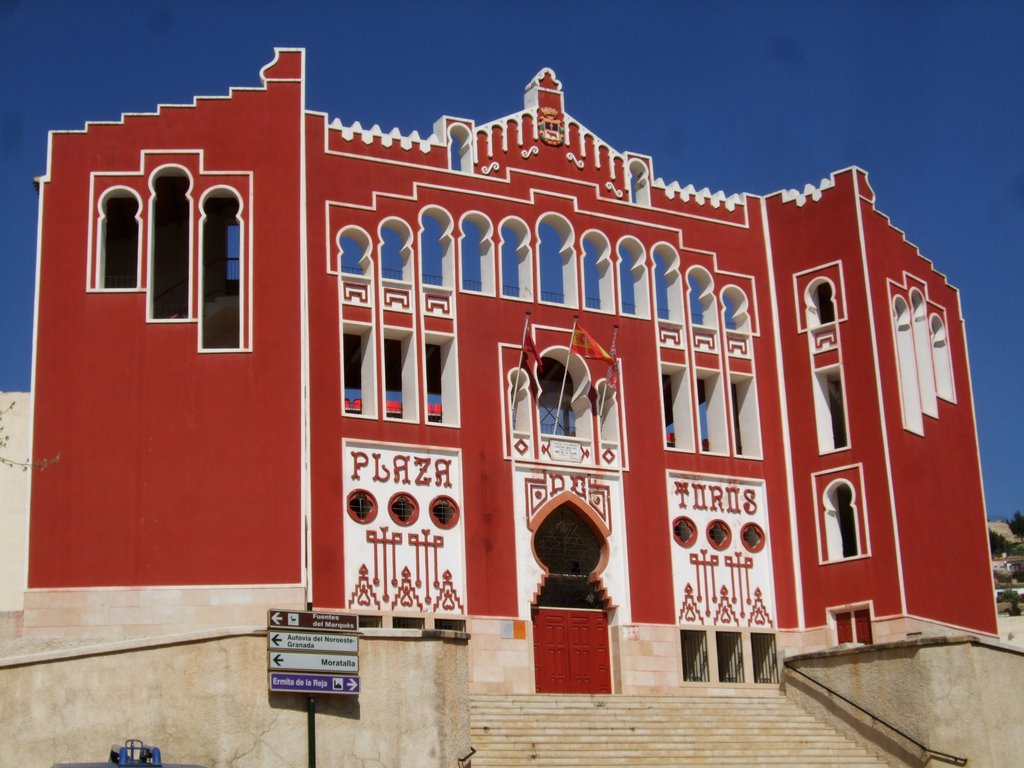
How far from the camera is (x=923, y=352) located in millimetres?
44000

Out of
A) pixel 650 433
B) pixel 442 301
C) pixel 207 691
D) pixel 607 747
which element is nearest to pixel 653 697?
pixel 607 747

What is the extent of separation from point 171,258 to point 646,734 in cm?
1722

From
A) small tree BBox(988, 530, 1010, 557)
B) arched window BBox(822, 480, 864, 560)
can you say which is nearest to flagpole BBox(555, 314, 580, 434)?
arched window BBox(822, 480, 864, 560)

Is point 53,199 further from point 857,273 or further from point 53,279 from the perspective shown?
point 857,273

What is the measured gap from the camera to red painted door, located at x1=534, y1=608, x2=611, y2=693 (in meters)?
38.3

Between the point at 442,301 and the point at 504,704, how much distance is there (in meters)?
9.99

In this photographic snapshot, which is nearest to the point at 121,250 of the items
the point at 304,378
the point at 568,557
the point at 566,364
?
the point at 304,378

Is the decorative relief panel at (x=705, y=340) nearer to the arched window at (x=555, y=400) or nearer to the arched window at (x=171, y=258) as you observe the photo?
the arched window at (x=555, y=400)

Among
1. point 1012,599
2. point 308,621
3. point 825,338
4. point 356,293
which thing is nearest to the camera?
point 308,621

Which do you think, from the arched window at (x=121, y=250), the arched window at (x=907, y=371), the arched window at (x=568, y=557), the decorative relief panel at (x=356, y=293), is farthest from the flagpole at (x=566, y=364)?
the arched window at (x=121, y=250)

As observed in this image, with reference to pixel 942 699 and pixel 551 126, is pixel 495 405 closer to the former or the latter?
pixel 551 126

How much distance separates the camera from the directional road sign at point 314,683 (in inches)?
1131

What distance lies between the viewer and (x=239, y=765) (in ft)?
91.6

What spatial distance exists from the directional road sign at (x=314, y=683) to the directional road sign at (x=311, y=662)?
0.12 m
